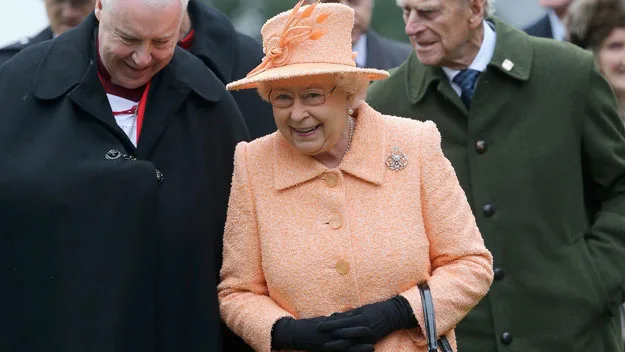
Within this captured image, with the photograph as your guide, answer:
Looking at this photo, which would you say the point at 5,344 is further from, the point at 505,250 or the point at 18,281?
the point at 505,250

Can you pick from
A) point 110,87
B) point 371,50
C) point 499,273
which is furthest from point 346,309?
point 371,50

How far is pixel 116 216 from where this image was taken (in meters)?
4.81

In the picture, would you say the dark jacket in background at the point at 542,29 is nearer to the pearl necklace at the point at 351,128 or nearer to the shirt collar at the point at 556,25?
the shirt collar at the point at 556,25

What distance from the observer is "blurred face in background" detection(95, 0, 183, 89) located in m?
4.77

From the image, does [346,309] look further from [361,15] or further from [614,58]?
[361,15]

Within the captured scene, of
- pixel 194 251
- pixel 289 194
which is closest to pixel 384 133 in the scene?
pixel 289 194

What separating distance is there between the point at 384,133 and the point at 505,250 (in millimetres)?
1133

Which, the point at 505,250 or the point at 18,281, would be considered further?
the point at 505,250

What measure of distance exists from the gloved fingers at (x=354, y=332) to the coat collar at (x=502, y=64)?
5.20ft

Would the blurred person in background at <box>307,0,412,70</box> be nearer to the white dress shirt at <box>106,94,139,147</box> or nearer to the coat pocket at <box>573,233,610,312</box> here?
the coat pocket at <box>573,233,610,312</box>

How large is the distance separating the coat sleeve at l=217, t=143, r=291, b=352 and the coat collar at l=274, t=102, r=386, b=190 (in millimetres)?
128

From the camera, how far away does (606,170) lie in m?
5.88

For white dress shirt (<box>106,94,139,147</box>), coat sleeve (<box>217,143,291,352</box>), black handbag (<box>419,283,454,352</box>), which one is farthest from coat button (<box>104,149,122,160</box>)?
black handbag (<box>419,283,454,352</box>)

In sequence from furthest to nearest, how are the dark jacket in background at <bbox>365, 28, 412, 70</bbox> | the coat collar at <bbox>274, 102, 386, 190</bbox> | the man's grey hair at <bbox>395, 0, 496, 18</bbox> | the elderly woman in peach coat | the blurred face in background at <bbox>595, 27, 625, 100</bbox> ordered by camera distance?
the dark jacket in background at <bbox>365, 28, 412, 70</bbox>, the blurred face in background at <bbox>595, 27, 625, 100</bbox>, the man's grey hair at <bbox>395, 0, 496, 18</bbox>, the coat collar at <bbox>274, 102, 386, 190</bbox>, the elderly woman in peach coat
